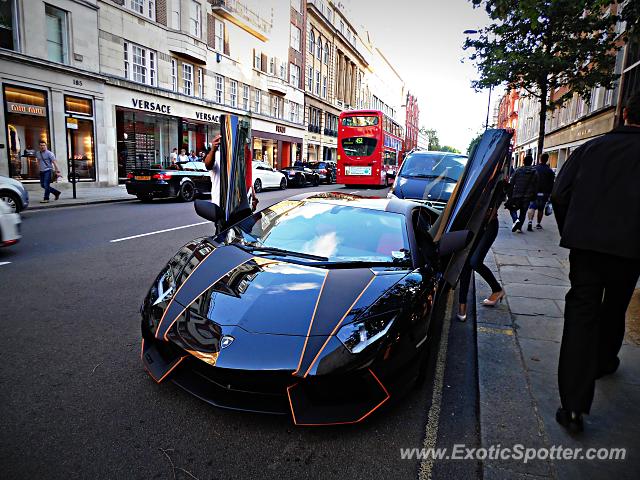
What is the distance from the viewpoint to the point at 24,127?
16828 millimetres

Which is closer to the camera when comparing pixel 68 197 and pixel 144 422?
pixel 144 422

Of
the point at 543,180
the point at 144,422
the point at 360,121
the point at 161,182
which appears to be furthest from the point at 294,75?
the point at 144,422

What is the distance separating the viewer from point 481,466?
2.17 meters

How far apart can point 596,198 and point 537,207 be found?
9.44m

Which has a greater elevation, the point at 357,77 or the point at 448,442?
the point at 357,77

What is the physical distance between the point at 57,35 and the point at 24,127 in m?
4.32

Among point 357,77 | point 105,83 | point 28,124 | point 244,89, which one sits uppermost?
point 357,77

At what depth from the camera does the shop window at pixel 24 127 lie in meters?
16.3

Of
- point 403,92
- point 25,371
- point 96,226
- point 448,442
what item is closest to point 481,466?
point 448,442

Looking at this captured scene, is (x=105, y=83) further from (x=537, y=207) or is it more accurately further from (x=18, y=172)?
(x=537, y=207)

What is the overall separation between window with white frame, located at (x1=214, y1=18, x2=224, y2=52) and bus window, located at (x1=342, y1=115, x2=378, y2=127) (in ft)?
35.7

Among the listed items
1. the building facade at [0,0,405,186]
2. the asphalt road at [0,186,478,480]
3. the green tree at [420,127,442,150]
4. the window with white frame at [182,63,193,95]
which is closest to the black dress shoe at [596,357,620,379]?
the asphalt road at [0,186,478,480]

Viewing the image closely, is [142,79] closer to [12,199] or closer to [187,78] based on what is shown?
[187,78]

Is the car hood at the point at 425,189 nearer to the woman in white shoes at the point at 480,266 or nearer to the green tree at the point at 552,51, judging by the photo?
the woman in white shoes at the point at 480,266
